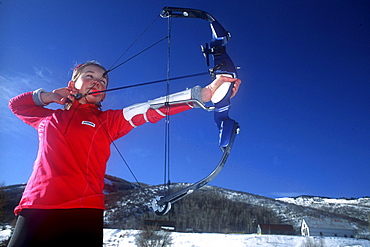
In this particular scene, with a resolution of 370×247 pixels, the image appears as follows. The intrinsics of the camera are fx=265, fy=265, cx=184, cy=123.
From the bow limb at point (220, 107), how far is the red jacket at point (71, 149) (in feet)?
1.06

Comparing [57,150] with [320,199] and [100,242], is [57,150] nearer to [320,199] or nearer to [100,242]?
[100,242]

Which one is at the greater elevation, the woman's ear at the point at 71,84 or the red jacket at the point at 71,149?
the woman's ear at the point at 71,84

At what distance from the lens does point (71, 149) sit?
1377mm

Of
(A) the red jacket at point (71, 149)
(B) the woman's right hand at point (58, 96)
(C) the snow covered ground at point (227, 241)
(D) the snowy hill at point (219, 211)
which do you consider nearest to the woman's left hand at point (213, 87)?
(A) the red jacket at point (71, 149)

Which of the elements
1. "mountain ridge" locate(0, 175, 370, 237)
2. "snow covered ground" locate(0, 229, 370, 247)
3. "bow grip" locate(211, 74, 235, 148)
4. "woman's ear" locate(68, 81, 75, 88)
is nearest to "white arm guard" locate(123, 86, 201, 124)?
"bow grip" locate(211, 74, 235, 148)

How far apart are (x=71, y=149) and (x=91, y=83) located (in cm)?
54

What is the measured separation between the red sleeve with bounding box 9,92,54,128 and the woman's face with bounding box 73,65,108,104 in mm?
240

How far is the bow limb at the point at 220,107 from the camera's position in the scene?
1509 mm

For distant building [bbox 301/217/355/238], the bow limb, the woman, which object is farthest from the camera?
distant building [bbox 301/217/355/238]

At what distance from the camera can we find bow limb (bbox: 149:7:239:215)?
1509mm

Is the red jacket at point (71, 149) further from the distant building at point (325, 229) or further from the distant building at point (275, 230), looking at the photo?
the distant building at point (325, 229)

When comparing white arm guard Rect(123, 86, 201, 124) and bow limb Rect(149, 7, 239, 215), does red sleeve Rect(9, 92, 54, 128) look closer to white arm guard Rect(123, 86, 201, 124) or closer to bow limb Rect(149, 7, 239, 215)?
white arm guard Rect(123, 86, 201, 124)

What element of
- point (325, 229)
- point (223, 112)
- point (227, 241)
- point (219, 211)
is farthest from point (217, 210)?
point (223, 112)

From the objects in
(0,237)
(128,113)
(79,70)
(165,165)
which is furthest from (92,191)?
(0,237)
